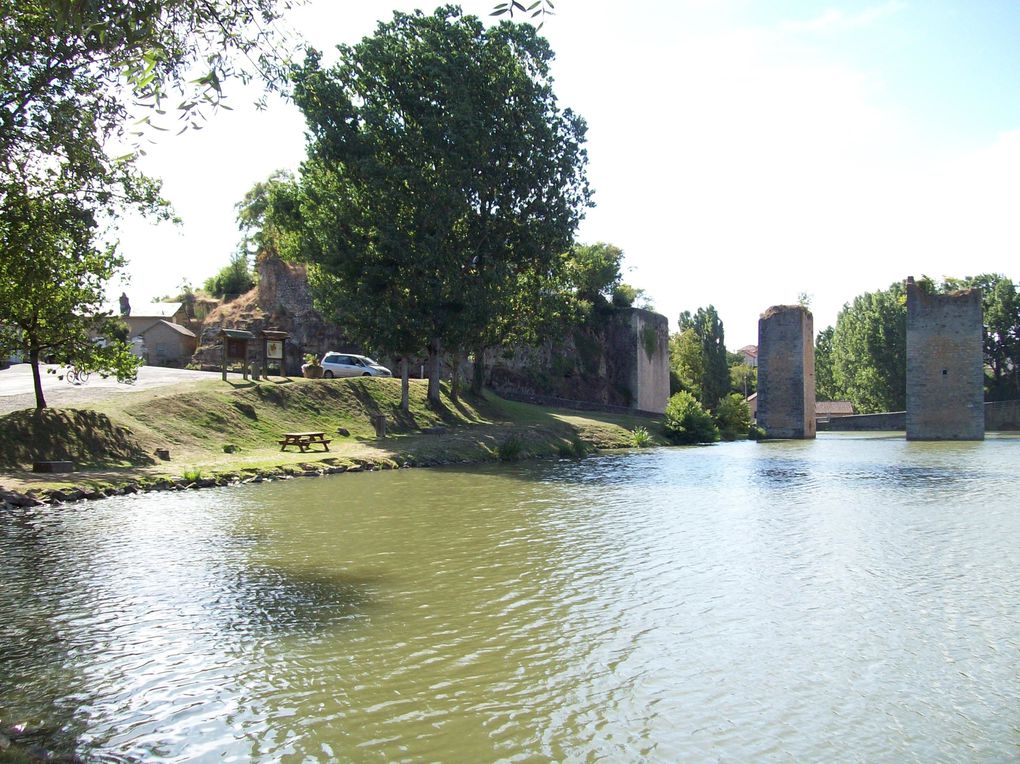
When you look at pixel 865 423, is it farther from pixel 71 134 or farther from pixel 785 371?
pixel 71 134

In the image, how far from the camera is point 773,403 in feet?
149

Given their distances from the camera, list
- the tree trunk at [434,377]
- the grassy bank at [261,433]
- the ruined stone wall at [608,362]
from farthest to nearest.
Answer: the ruined stone wall at [608,362] → the tree trunk at [434,377] → the grassy bank at [261,433]

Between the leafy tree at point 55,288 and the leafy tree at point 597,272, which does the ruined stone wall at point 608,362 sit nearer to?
the leafy tree at point 597,272

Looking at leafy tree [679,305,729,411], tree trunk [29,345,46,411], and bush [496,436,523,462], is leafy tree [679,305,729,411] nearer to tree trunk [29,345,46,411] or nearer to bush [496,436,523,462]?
bush [496,436,523,462]

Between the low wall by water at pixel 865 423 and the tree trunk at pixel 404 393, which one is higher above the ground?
the tree trunk at pixel 404 393

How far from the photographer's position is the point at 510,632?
7.64 m

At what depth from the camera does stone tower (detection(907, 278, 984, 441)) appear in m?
41.6

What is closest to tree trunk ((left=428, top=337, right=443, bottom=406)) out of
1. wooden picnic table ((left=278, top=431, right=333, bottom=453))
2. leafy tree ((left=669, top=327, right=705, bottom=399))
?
wooden picnic table ((left=278, top=431, right=333, bottom=453))

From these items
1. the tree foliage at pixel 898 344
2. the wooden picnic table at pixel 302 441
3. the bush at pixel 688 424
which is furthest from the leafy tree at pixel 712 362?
the wooden picnic table at pixel 302 441

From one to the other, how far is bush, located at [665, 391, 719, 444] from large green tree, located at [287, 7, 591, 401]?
43.4 ft

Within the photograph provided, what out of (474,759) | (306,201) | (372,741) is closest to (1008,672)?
(474,759)

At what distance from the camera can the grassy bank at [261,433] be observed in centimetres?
1780

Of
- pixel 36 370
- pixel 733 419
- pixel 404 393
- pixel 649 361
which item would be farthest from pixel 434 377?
pixel 649 361

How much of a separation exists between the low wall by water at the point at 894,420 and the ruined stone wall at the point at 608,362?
15717 millimetres
